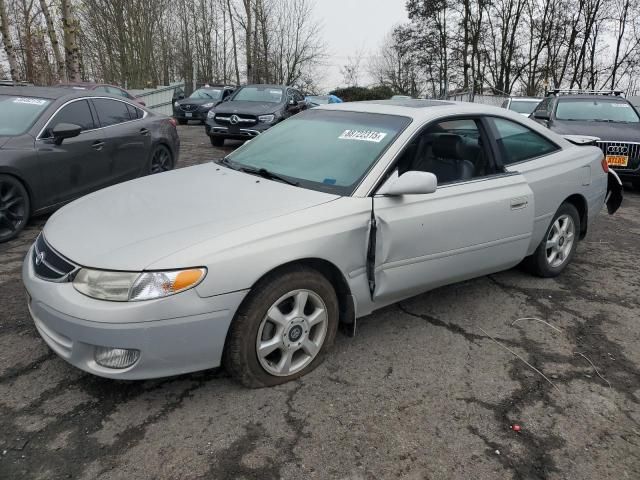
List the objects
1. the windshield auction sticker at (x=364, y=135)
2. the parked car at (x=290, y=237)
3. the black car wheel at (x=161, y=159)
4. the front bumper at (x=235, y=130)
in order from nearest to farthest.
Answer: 1. the parked car at (x=290, y=237)
2. the windshield auction sticker at (x=364, y=135)
3. the black car wheel at (x=161, y=159)
4. the front bumper at (x=235, y=130)

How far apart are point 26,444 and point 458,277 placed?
8.68ft

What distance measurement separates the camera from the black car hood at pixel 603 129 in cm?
823

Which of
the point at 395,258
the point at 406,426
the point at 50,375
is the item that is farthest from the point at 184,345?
the point at 395,258

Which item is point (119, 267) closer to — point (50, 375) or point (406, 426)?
point (50, 375)

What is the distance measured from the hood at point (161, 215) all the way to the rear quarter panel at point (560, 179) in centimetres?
187

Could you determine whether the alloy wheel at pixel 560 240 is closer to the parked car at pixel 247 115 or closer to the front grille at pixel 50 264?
the front grille at pixel 50 264

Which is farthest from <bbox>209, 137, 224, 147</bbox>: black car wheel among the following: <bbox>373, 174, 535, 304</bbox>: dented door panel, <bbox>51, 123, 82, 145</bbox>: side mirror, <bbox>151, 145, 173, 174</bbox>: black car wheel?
<bbox>373, 174, 535, 304</bbox>: dented door panel

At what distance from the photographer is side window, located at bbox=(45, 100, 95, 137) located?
5.51 meters

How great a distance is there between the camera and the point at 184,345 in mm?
2404

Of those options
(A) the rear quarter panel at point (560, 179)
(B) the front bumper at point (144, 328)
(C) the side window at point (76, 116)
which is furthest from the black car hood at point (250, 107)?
(B) the front bumper at point (144, 328)

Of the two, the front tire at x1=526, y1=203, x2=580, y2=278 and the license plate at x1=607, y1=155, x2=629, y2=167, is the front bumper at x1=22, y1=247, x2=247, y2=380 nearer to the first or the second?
Answer: the front tire at x1=526, y1=203, x2=580, y2=278

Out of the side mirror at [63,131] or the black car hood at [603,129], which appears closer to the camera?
the side mirror at [63,131]

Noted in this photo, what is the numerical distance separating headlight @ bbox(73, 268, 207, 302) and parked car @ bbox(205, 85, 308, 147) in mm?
8867

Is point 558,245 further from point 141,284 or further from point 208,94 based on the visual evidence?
point 208,94
